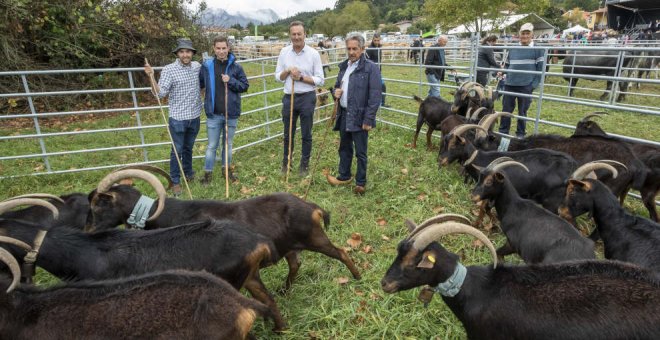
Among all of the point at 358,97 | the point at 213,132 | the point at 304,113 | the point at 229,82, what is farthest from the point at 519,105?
the point at 213,132

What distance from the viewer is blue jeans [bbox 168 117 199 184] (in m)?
6.26

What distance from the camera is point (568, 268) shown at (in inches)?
112

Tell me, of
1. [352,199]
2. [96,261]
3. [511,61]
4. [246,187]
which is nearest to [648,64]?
[511,61]

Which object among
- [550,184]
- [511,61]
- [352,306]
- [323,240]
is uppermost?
[511,61]

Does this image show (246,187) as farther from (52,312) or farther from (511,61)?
(511,61)

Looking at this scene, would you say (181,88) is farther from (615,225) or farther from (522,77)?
(522,77)

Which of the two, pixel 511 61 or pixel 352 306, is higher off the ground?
pixel 511 61

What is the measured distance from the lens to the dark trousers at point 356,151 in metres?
6.12

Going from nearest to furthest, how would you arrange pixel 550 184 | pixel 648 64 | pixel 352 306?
pixel 352 306 → pixel 550 184 → pixel 648 64

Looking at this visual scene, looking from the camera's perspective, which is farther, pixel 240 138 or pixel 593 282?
pixel 240 138

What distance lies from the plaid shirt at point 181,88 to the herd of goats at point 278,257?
204cm

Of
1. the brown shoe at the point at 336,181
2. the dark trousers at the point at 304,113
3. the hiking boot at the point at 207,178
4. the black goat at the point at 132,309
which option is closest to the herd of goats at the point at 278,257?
the black goat at the point at 132,309

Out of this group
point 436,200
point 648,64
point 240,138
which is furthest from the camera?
point 648,64

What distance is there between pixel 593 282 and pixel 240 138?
25.4ft
